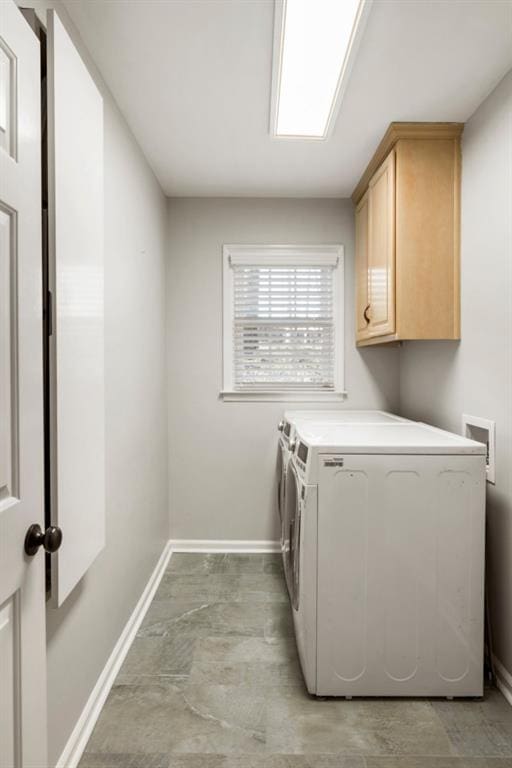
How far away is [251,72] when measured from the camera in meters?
1.73

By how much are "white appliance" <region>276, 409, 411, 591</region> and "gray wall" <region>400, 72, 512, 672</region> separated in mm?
526

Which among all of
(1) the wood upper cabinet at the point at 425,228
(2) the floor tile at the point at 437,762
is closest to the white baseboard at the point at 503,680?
(2) the floor tile at the point at 437,762

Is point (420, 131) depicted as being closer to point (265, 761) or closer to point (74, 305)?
point (74, 305)

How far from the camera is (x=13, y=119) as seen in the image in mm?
859

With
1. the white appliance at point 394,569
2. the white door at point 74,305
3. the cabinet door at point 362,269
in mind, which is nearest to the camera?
the white door at point 74,305

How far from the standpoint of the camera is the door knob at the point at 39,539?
3.00 ft

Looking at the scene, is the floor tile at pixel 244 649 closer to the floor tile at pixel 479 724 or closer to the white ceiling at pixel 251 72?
the floor tile at pixel 479 724

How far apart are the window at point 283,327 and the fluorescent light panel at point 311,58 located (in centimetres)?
107

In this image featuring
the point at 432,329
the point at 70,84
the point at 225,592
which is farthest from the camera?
the point at 225,592

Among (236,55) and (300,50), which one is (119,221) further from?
(300,50)

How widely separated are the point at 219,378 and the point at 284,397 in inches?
19.2

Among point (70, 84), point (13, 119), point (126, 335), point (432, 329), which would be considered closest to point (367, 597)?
point (432, 329)

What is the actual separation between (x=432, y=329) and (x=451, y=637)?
1373 mm

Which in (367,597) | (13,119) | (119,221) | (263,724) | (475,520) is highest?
(119,221)
